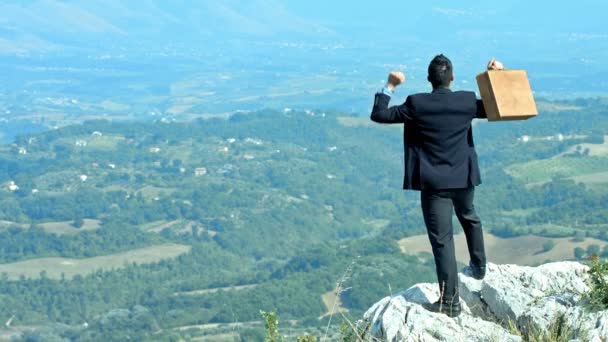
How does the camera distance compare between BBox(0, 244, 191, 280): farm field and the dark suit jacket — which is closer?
the dark suit jacket

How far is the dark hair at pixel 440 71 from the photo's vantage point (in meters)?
8.77

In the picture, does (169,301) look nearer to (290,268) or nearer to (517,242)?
(290,268)

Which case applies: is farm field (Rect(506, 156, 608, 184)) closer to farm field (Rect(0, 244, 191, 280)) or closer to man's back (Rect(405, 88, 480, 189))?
farm field (Rect(0, 244, 191, 280))

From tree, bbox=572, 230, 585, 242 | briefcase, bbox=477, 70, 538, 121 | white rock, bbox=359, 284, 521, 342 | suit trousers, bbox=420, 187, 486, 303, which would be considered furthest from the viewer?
tree, bbox=572, 230, 585, 242

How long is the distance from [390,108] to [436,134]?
512 millimetres

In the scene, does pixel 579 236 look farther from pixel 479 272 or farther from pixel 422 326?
pixel 422 326

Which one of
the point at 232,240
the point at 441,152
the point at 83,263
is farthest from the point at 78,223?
the point at 441,152

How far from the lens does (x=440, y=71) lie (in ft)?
28.8

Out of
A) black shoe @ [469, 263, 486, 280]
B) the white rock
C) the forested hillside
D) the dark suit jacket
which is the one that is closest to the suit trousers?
the dark suit jacket

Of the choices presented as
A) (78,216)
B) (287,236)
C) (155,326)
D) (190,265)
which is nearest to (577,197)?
(287,236)

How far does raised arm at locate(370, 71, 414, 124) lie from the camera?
8.74 metres

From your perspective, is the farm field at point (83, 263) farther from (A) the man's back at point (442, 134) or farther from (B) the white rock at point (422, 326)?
(A) the man's back at point (442, 134)

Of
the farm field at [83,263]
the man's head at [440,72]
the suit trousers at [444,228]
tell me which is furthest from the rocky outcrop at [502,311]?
the farm field at [83,263]

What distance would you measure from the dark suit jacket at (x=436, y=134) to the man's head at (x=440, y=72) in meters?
0.08
